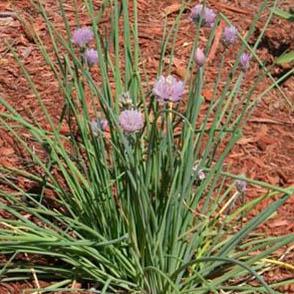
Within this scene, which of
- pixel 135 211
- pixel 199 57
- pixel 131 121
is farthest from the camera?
pixel 135 211

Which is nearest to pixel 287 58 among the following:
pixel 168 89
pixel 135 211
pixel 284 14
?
pixel 284 14

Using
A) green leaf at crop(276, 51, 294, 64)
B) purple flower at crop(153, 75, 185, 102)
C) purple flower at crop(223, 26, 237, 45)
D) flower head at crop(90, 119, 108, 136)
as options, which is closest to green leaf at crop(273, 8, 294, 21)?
green leaf at crop(276, 51, 294, 64)

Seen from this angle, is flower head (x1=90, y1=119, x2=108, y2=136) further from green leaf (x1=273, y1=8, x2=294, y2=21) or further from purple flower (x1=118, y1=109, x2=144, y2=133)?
green leaf (x1=273, y1=8, x2=294, y2=21)

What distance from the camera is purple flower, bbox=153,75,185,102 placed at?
1.75 meters

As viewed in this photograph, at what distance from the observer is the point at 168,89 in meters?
1.75

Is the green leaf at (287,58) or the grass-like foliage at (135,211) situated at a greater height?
the grass-like foliage at (135,211)

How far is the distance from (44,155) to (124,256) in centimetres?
66

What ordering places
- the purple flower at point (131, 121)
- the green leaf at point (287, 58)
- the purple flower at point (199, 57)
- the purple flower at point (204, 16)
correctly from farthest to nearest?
the green leaf at point (287, 58) < the purple flower at point (204, 16) < the purple flower at point (199, 57) < the purple flower at point (131, 121)

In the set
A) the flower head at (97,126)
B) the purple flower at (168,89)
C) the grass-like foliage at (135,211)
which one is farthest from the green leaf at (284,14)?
the purple flower at (168,89)

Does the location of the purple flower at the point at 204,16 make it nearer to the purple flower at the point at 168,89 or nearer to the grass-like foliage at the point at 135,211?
the grass-like foliage at the point at 135,211

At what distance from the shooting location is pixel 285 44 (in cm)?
333

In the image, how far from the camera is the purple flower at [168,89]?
1746mm

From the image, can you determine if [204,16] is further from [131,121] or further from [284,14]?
[284,14]

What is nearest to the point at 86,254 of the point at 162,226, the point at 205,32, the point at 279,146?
the point at 162,226
